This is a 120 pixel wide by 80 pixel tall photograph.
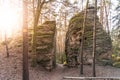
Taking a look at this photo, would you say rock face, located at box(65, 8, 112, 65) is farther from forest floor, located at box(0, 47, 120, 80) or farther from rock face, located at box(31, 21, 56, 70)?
rock face, located at box(31, 21, 56, 70)

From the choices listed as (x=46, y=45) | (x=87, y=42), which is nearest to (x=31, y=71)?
(x=46, y=45)

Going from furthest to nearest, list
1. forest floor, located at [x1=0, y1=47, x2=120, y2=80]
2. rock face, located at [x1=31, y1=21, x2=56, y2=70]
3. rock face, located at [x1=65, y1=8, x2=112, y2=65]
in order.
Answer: rock face, located at [x1=65, y1=8, x2=112, y2=65], rock face, located at [x1=31, y1=21, x2=56, y2=70], forest floor, located at [x1=0, y1=47, x2=120, y2=80]

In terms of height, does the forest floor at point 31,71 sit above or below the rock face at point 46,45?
below

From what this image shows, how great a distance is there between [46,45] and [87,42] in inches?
188

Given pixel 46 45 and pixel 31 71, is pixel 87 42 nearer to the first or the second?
pixel 46 45

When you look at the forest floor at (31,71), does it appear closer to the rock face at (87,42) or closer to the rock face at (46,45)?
the rock face at (46,45)

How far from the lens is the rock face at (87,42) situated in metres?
20.5

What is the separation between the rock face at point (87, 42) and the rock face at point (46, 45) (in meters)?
2.53

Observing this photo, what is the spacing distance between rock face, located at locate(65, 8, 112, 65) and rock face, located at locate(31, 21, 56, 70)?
253 centimetres

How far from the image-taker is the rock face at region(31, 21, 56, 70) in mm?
18281

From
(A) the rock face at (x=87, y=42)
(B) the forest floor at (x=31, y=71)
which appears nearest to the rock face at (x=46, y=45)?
(B) the forest floor at (x=31, y=71)

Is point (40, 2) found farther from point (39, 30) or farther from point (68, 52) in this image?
point (68, 52)

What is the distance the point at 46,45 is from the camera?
63.7 ft

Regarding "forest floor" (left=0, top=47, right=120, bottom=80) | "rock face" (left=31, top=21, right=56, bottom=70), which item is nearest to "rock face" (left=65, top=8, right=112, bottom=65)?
"forest floor" (left=0, top=47, right=120, bottom=80)
